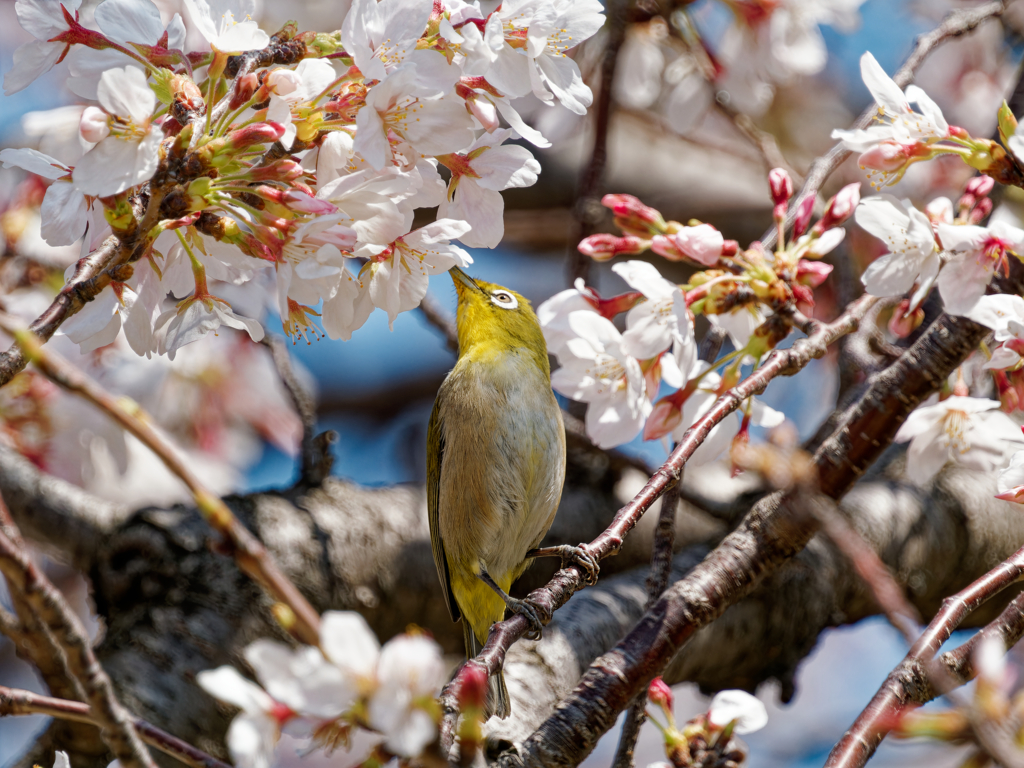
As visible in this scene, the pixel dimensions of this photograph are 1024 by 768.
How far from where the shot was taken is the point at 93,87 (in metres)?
1.31

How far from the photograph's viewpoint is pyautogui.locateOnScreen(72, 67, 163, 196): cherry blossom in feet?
3.69

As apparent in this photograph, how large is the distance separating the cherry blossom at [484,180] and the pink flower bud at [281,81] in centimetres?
36

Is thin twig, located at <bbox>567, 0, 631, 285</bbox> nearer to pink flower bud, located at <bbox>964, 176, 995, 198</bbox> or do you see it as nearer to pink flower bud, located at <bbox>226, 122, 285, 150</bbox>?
pink flower bud, located at <bbox>964, 176, 995, 198</bbox>

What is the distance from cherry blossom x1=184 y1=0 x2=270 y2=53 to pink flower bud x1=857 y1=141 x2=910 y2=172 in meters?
1.13

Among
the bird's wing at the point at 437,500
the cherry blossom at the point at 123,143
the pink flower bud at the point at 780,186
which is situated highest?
the cherry blossom at the point at 123,143

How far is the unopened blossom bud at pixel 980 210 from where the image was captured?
1.83 metres

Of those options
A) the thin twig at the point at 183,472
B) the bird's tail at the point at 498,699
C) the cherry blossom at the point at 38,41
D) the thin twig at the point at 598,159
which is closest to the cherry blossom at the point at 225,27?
the cherry blossom at the point at 38,41

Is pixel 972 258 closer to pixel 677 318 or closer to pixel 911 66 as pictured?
pixel 677 318

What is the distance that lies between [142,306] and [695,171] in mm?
4201

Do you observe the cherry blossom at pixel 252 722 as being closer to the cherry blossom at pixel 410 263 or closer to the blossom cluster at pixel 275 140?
the blossom cluster at pixel 275 140

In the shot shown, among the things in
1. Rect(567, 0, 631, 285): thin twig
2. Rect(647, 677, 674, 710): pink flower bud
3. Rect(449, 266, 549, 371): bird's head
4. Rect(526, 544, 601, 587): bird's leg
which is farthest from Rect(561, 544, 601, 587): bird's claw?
Rect(567, 0, 631, 285): thin twig

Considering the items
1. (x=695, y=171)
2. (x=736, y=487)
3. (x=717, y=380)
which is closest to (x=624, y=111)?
(x=695, y=171)

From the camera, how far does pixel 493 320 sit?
112 inches

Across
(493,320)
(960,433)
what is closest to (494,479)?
(493,320)
